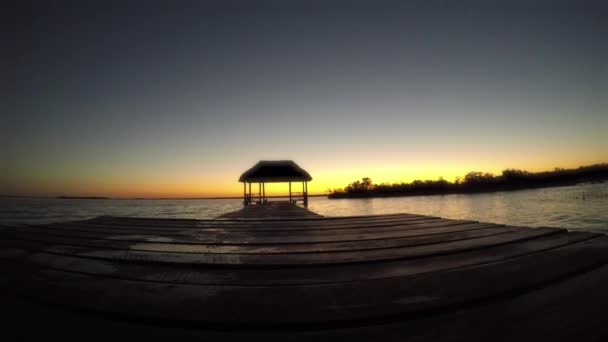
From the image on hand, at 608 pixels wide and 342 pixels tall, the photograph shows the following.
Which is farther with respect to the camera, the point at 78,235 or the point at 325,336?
the point at 78,235

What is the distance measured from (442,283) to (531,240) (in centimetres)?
169

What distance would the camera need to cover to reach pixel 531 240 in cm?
222

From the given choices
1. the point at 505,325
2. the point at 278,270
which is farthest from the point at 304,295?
the point at 505,325

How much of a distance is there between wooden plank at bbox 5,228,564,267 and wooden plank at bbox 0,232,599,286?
8 cm

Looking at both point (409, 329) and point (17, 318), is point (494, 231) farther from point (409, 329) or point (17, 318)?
point (17, 318)

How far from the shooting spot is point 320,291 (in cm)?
120

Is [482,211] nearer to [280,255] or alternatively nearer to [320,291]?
[280,255]

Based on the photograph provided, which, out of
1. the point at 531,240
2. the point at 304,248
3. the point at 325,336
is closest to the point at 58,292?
the point at 325,336

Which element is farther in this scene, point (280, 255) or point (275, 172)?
point (275, 172)

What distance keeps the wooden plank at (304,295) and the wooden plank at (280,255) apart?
0.39 metres

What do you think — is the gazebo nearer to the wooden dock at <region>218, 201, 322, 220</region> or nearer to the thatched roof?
the thatched roof

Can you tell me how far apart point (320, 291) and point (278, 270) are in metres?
0.47

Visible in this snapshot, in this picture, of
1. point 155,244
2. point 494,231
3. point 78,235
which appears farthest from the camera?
point 78,235

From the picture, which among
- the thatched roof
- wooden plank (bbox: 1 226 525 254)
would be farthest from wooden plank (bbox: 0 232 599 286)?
the thatched roof
